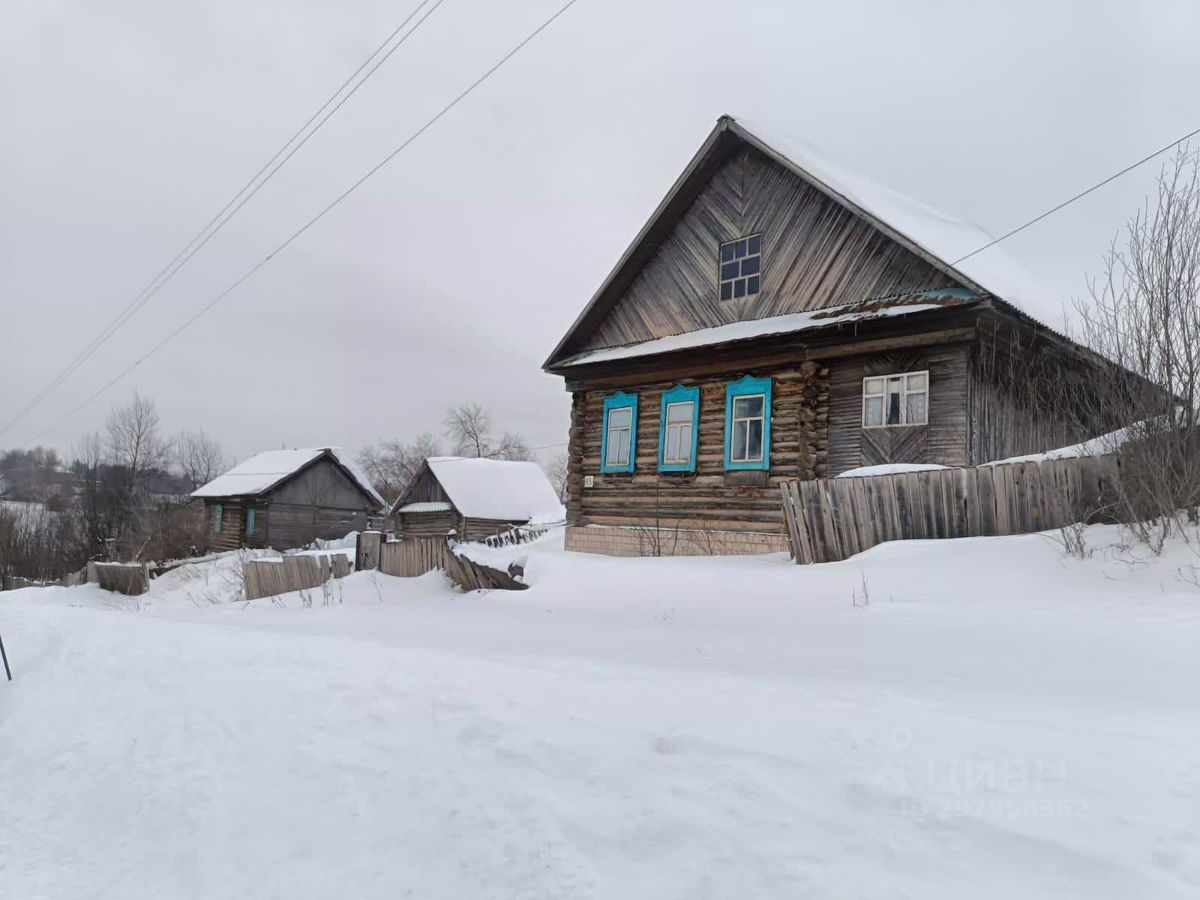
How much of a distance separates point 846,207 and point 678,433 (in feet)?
15.6

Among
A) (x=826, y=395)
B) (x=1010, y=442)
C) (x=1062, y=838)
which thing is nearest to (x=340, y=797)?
(x=1062, y=838)

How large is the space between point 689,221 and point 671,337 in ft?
7.36

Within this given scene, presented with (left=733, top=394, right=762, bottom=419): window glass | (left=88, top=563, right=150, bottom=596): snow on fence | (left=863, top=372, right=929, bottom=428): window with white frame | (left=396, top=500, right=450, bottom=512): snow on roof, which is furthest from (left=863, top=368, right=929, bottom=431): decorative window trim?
(left=88, top=563, right=150, bottom=596): snow on fence

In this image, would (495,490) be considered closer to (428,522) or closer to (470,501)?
(470,501)

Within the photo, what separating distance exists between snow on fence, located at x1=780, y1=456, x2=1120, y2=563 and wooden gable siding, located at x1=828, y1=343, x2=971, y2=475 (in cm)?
313

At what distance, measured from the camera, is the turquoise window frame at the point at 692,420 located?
1434cm

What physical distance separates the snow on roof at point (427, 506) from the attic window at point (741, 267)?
21789 millimetres

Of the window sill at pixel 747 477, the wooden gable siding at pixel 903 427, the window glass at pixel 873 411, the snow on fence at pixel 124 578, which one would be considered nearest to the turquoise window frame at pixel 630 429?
the window sill at pixel 747 477

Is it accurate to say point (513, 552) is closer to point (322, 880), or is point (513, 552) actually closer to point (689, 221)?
point (689, 221)

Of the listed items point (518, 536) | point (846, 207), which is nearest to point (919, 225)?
point (846, 207)

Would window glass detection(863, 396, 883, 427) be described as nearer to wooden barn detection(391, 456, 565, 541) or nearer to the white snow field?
the white snow field

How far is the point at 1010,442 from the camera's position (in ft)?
40.7

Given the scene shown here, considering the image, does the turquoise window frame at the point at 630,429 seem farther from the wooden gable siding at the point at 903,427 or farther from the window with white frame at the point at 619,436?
the wooden gable siding at the point at 903,427

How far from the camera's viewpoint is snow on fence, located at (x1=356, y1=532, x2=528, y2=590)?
12027mm
